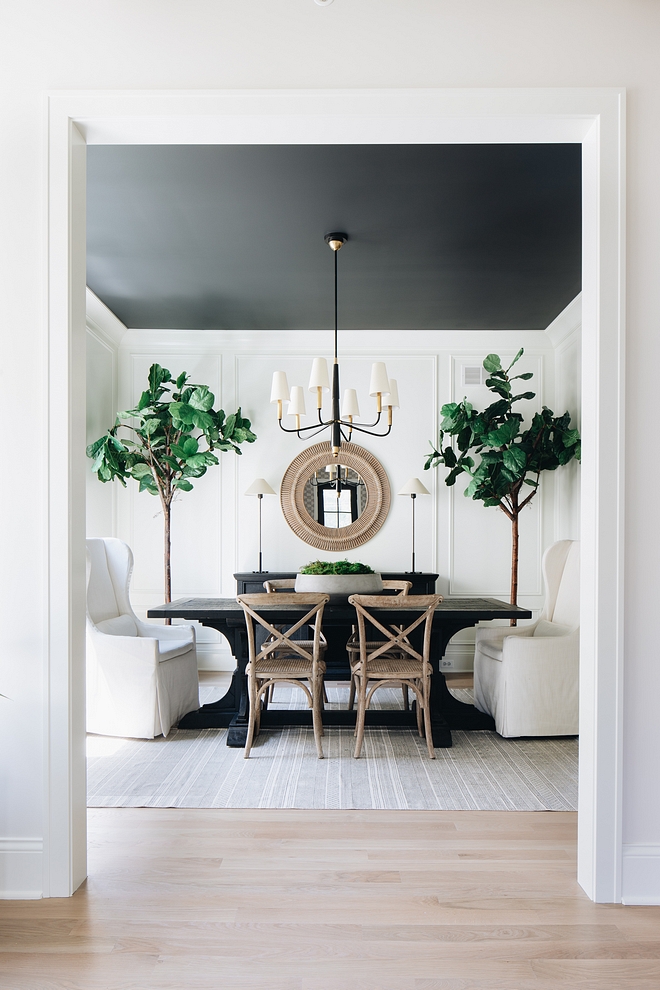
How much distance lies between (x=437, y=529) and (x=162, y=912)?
4261 mm

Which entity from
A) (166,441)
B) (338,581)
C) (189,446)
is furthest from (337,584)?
(166,441)

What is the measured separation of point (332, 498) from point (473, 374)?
66.0 inches

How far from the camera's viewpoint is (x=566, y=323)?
214 inches

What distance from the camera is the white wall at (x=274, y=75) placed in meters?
2.19

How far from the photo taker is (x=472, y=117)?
2.20 m

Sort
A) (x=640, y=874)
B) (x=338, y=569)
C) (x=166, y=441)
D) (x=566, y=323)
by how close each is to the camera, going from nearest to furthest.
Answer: (x=640, y=874) → (x=338, y=569) → (x=166, y=441) → (x=566, y=323)

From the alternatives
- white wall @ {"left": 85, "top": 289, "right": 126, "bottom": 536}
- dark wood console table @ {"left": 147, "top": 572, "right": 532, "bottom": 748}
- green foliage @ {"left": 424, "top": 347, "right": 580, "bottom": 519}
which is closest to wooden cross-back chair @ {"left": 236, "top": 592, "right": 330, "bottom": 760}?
dark wood console table @ {"left": 147, "top": 572, "right": 532, "bottom": 748}

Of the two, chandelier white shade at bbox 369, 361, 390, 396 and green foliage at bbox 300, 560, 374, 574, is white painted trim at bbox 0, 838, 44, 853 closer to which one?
green foliage at bbox 300, 560, 374, 574

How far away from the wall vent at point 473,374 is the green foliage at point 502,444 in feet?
1.42

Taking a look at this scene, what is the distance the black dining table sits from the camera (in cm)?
376

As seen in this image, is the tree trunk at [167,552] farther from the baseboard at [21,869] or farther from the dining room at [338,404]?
the baseboard at [21,869]

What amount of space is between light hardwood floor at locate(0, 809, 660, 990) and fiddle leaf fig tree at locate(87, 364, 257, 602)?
3040 mm

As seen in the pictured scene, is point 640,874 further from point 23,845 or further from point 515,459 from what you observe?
point 515,459

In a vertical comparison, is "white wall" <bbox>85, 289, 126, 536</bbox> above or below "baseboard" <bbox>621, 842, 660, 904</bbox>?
above
